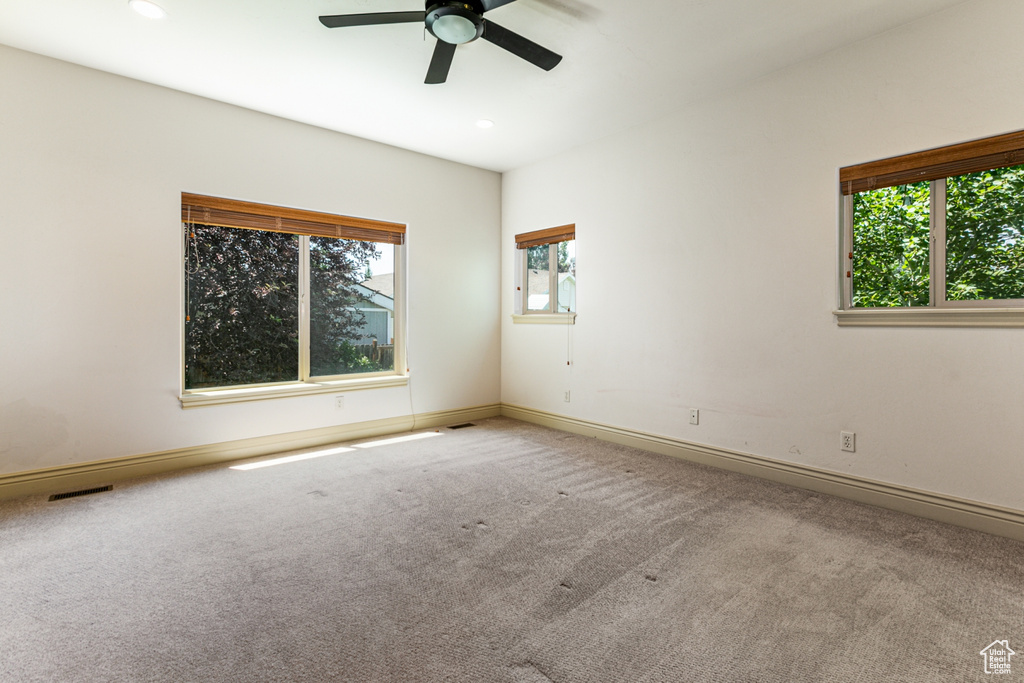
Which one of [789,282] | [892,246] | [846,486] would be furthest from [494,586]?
[892,246]

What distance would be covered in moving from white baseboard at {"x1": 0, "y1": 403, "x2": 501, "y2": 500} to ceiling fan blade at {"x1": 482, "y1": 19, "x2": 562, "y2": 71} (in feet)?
10.7

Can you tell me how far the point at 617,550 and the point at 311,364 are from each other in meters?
3.11

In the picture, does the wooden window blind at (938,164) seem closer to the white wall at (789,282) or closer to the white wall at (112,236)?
the white wall at (789,282)

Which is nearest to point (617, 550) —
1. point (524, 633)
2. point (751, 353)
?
point (524, 633)

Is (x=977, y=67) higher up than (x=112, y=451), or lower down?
higher up

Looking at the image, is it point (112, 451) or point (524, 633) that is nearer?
point (524, 633)

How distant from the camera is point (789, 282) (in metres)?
3.12

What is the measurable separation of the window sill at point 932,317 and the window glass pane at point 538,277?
2.63 m

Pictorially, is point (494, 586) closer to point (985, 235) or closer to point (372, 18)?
point (372, 18)

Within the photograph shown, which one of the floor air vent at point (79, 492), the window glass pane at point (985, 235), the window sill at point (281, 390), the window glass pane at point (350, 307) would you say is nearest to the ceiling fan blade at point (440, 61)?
the window glass pane at point (350, 307)

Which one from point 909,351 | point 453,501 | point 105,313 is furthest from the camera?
point 105,313

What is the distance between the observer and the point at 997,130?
2.38m

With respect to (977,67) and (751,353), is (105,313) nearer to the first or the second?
(751,353)

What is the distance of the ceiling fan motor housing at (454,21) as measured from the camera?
2209 mm
